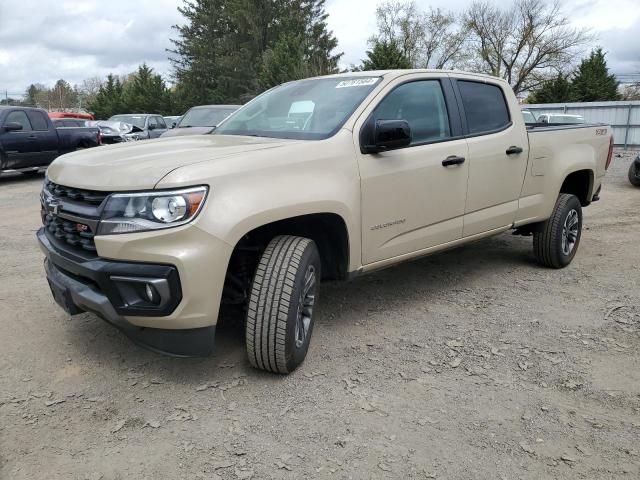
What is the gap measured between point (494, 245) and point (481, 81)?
230cm

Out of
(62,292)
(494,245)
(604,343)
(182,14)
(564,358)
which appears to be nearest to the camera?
(62,292)

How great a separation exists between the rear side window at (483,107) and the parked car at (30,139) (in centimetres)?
1051

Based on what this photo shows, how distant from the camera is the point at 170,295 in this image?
104 inches

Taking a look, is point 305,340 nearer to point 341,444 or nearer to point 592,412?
point 341,444

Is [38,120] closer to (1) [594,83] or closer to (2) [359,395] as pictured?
(2) [359,395]

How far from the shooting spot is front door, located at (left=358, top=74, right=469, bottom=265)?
354 cm

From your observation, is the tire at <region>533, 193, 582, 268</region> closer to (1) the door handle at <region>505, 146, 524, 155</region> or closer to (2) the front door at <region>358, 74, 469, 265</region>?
(1) the door handle at <region>505, 146, 524, 155</region>

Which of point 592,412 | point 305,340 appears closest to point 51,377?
point 305,340

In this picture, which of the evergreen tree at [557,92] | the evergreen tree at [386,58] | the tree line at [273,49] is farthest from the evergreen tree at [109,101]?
the evergreen tree at [557,92]

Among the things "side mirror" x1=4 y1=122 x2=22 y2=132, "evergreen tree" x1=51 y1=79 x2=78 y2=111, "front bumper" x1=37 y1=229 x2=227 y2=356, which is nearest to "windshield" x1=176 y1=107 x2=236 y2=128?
"side mirror" x1=4 y1=122 x2=22 y2=132

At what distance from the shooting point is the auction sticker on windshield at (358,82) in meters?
3.81

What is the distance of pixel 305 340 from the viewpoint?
323cm

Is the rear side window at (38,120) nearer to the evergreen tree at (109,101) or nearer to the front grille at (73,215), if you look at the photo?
the front grille at (73,215)

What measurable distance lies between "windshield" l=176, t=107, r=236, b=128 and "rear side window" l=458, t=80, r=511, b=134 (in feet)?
24.4
